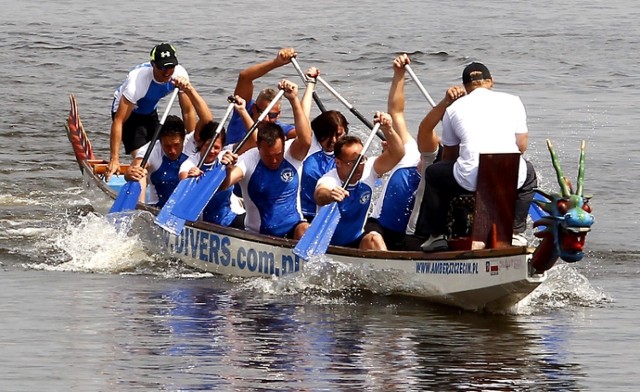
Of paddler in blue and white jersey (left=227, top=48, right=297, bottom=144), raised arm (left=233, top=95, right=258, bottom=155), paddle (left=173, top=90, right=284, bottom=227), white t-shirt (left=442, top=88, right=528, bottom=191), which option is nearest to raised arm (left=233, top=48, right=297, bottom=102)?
paddler in blue and white jersey (left=227, top=48, right=297, bottom=144)

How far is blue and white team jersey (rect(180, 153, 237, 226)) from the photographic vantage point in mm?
13273

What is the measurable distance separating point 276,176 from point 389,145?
1209 mm

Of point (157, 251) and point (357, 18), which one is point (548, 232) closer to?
point (157, 251)

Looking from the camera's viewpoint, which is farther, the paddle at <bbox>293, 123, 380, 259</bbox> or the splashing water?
the splashing water

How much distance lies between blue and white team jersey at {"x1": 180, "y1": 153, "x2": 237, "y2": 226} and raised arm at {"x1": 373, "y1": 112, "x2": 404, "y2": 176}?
1984 mm

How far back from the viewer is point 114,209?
14023mm

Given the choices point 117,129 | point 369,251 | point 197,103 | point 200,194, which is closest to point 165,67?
point 197,103

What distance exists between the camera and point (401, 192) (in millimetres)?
11852

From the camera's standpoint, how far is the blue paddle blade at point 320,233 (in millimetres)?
11648

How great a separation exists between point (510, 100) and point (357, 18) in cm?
2677

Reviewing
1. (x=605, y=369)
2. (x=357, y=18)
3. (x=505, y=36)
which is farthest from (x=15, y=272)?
(x=357, y=18)

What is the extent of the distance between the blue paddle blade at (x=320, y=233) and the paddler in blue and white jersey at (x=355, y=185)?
9cm

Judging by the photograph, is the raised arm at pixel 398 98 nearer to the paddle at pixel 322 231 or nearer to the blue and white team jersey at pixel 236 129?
the paddle at pixel 322 231

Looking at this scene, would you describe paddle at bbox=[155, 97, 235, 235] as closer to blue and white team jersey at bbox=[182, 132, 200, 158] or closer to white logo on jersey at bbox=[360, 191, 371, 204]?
blue and white team jersey at bbox=[182, 132, 200, 158]
